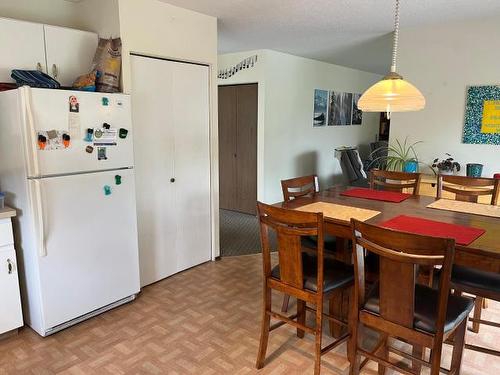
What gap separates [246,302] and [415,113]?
109 inches

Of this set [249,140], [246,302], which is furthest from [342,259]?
Result: [249,140]

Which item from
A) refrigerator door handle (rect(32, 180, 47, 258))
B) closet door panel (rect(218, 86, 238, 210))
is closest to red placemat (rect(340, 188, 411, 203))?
refrigerator door handle (rect(32, 180, 47, 258))

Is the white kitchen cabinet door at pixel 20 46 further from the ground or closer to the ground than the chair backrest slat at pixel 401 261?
further from the ground

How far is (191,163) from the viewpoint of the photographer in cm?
360

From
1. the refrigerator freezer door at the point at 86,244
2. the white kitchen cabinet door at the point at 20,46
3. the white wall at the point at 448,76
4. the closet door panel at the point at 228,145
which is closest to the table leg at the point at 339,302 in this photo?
the refrigerator freezer door at the point at 86,244

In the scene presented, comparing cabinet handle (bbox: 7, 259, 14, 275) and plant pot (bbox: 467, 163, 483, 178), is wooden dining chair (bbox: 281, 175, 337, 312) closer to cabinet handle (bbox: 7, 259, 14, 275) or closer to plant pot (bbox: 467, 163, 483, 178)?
plant pot (bbox: 467, 163, 483, 178)

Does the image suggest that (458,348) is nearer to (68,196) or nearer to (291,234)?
(291,234)

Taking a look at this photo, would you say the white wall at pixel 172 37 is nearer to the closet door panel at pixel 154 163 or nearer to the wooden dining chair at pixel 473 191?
the closet door panel at pixel 154 163

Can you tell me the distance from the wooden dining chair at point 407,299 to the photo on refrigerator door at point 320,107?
15.3 feet

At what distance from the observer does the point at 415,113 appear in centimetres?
419

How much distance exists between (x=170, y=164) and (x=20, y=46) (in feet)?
4.57

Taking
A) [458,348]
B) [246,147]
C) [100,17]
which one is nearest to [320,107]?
[246,147]

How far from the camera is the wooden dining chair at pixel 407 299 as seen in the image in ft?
5.11

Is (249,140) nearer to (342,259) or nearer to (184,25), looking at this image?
(184,25)
